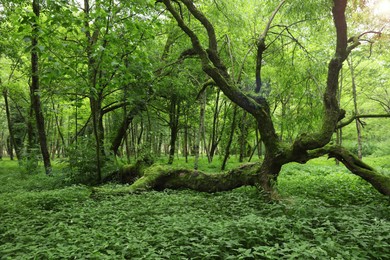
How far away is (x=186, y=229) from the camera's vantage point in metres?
4.18

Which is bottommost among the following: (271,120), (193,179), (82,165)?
(193,179)

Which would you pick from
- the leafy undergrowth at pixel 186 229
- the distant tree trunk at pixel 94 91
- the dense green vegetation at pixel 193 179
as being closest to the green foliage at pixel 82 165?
the dense green vegetation at pixel 193 179

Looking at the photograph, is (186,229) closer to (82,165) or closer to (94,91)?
(94,91)

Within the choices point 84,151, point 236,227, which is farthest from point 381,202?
point 84,151

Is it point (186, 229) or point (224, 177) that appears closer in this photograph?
point (186, 229)

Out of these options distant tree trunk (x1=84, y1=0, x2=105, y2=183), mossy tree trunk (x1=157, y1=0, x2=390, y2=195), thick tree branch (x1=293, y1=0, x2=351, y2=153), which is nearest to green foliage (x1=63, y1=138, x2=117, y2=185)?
distant tree trunk (x1=84, y1=0, x2=105, y2=183)

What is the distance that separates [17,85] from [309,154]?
19.5m

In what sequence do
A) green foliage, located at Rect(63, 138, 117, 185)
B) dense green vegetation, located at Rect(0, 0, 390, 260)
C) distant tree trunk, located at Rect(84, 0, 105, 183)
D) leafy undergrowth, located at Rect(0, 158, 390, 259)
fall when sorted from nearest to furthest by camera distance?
leafy undergrowth, located at Rect(0, 158, 390, 259), dense green vegetation, located at Rect(0, 0, 390, 260), distant tree trunk, located at Rect(84, 0, 105, 183), green foliage, located at Rect(63, 138, 117, 185)

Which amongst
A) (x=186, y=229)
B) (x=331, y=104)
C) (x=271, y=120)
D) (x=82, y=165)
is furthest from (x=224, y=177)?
(x=82, y=165)

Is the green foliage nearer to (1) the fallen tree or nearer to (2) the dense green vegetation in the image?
(2) the dense green vegetation

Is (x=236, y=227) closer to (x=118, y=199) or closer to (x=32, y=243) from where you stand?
(x=32, y=243)

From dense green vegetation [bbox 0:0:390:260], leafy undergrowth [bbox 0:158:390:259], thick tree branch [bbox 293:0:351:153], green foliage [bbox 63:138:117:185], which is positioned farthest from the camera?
green foliage [bbox 63:138:117:185]

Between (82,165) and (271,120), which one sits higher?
(271,120)

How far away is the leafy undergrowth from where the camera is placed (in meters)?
3.31
